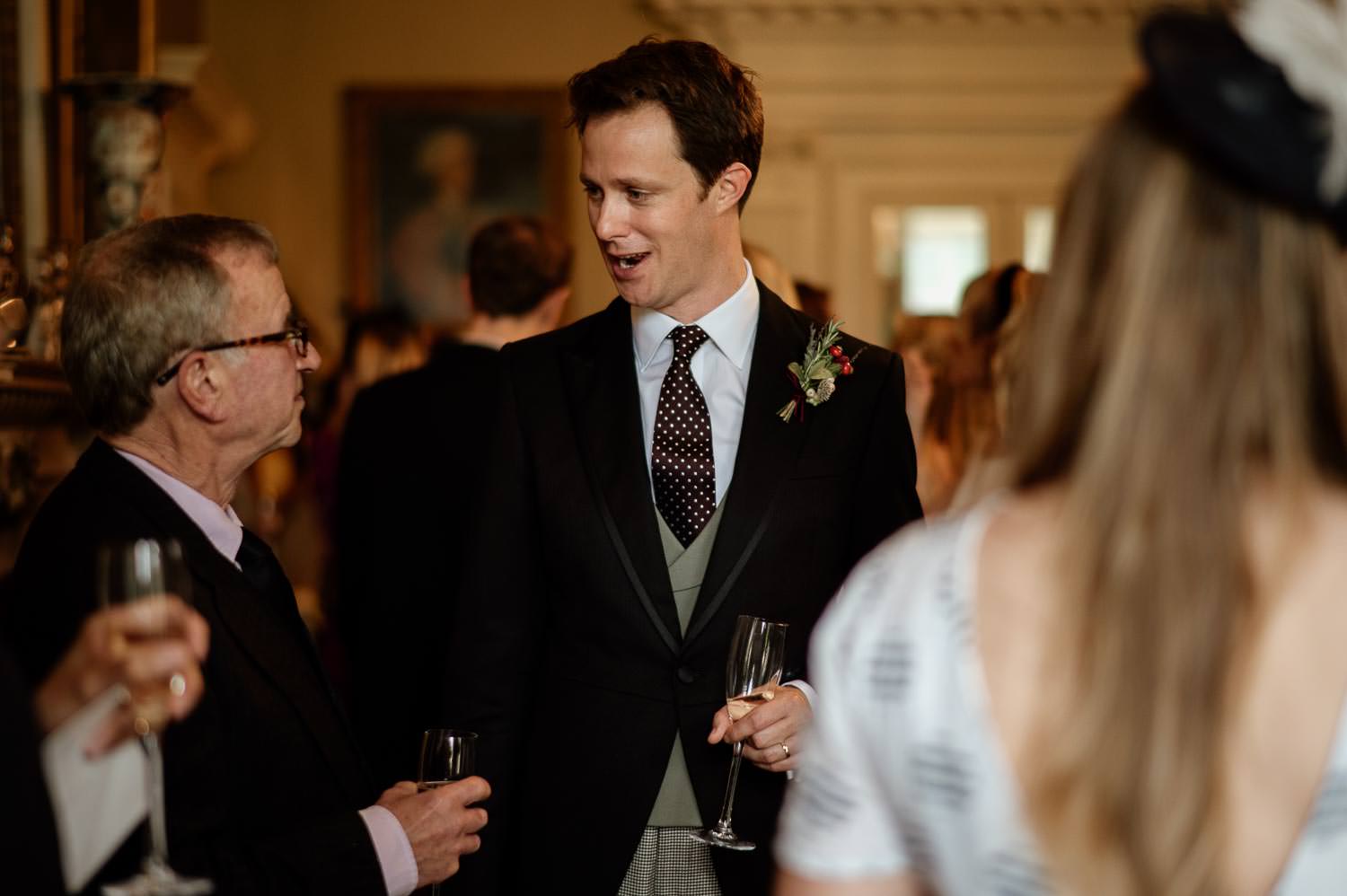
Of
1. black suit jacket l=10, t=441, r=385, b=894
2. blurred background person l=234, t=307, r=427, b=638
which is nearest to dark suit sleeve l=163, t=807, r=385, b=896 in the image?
black suit jacket l=10, t=441, r=385, b=894

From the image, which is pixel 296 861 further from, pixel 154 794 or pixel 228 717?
pixel 154 794

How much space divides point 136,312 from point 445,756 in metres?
0.82

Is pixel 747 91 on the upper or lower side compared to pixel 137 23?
lower

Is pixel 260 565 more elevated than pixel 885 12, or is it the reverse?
pixel 885 12

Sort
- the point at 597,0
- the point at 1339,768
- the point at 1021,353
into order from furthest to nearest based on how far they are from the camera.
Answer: the point at 597,0
the point at 1021,353
the point at 1339,768

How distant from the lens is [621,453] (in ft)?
8.89

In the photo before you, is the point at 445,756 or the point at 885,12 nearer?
the point at 445,756

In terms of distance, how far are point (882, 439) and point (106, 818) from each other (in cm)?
150

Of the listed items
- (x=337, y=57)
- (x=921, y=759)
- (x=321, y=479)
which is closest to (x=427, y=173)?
(x=337, y=57)

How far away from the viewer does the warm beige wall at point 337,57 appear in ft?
33.0

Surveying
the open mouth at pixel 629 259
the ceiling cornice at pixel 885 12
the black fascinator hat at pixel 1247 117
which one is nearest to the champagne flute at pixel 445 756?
the open mouth at pixel 629 259

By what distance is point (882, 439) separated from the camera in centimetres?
275

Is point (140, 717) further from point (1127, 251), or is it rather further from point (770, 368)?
point (770, 368)

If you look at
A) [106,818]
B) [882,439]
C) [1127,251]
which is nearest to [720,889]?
[882,439]
